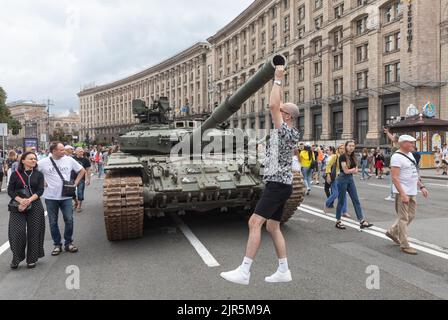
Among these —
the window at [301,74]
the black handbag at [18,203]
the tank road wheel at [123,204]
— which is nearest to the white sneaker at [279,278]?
the tank road wheel at [123,204]

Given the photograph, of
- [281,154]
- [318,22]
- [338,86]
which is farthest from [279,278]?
[318,22]

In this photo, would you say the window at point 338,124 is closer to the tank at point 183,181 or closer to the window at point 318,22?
the window at point 318,22

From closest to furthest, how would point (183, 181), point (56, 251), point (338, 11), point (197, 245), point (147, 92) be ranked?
point (56, 251) < point (197, 245) < point (183, 181) < point (338, 11) < point (147, 92)

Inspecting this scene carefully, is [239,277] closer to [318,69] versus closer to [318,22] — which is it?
[318,69]

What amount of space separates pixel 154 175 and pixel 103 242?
1.47 m

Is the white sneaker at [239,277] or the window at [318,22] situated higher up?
the window at [318,22]

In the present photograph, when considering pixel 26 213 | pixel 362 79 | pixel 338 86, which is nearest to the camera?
pixel 26 213

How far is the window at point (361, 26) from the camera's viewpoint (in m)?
38.6

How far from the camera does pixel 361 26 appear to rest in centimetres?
3925

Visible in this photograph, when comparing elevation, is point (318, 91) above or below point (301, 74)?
below

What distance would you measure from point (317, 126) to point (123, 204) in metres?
43.9

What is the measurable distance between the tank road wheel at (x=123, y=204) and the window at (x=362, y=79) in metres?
Result: 37.0

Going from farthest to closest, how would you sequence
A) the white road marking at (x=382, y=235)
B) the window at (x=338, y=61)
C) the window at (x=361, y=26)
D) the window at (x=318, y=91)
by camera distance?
the window at (x=318, y=91) < the window at (x=338, y=61) < the window at (x=361, y=26) < the white road marking at (x=382, y=235)

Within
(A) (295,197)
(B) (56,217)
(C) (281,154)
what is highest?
(C) (281,154)
